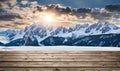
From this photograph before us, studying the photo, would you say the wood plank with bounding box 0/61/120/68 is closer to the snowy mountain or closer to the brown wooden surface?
the brown wooden surface

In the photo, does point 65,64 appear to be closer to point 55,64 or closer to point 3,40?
point 55,64

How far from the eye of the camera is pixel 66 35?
18.5ft

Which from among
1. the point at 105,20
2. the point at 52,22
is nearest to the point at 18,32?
the point at 52,22

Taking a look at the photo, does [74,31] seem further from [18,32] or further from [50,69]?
[50,69]

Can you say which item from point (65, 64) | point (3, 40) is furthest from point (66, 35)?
point (65, 64)

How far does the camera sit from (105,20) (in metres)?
5.64

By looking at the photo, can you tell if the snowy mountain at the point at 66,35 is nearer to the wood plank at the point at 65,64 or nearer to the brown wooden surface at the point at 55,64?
the brown wooden surface at the point at 55,64

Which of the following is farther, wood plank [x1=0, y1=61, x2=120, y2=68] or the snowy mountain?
the snowy mountain

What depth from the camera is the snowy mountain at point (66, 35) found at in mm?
5340

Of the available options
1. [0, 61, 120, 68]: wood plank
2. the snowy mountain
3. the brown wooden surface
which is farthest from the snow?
[0, 61, 120, 68]: wood plank

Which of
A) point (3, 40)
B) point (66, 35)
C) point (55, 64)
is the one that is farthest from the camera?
point (66, 35)

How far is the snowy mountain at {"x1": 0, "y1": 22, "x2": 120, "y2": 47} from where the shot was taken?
17.5 feet

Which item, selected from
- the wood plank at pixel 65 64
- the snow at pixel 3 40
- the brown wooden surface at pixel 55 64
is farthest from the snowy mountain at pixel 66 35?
the wood plank at pixel 65 64

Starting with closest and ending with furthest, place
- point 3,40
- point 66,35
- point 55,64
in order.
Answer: point 55,64 → point 3,40 → point 66,35
